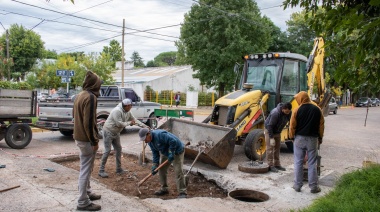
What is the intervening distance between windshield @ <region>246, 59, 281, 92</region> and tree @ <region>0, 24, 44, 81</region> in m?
34.0

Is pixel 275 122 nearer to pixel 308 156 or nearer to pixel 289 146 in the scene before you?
pixel 308 156

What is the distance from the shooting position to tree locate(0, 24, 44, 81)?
37.8m

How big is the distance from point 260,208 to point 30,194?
3.74 meters

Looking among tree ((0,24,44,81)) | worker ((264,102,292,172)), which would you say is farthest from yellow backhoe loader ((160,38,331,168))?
tree ((0,24,44,81))

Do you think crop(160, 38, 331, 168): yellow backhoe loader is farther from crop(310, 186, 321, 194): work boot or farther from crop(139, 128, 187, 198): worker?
crop(310, 186, 321, 194): work boot

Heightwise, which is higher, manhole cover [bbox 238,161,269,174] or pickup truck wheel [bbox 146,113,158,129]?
pickup truck wheel [bbox 146,113,158,129]

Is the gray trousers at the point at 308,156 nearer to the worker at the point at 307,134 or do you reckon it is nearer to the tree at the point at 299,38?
the worker at the point at 307,134

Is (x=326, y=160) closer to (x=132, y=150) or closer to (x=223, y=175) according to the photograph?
(x=223, y=175)

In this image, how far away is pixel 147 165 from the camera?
8391 mm

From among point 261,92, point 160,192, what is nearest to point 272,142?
point 261,92

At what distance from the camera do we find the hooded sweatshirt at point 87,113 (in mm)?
4898

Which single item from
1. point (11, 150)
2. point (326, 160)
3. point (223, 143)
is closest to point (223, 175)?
point (223, 143)

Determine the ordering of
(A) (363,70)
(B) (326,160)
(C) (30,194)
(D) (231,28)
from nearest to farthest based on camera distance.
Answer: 1. (A) (363,70)
2. (C) (30,194)
3. (B) (326,160)
4. (D) (231,28)

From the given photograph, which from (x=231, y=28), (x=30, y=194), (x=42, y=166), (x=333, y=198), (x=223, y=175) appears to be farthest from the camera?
(x=231, y=28)
